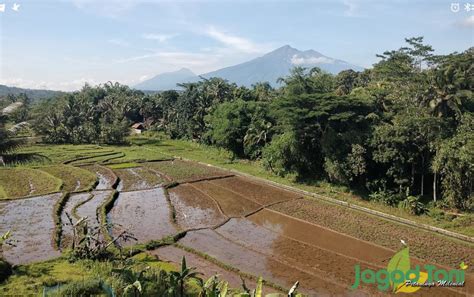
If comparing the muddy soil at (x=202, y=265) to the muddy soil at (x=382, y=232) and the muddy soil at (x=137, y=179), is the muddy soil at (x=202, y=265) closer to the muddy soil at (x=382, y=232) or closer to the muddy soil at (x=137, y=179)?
the muddy soil at (x=382, y=232)

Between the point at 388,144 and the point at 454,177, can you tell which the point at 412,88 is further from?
the point at 454,177

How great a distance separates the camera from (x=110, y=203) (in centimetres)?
2155

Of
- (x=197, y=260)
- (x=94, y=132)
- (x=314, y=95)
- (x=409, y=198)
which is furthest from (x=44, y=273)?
(x=94, y=132)

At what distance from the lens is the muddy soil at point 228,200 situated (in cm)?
2116

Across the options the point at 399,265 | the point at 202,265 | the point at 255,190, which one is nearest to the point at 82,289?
the point at 202,265

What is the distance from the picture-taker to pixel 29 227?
17.4 meters

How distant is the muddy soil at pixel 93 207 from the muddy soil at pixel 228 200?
6036mm

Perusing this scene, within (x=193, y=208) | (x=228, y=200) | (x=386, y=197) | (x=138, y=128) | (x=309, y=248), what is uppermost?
(x=138, y=128)

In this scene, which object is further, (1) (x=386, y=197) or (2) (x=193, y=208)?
(2) (x=193, y=208)

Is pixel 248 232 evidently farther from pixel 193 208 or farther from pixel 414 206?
pixel 414 206

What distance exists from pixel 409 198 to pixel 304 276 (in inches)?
365

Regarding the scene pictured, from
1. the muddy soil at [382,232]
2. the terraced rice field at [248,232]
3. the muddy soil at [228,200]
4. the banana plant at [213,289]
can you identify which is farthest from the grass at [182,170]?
the banana plant at [213,289]

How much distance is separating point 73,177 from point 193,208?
1104cm

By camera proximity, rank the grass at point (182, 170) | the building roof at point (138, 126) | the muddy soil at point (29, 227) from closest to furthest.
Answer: the muddy soil at point (29, 227)
the grass at point (182, 170)
the building roof at point (138, 126)
